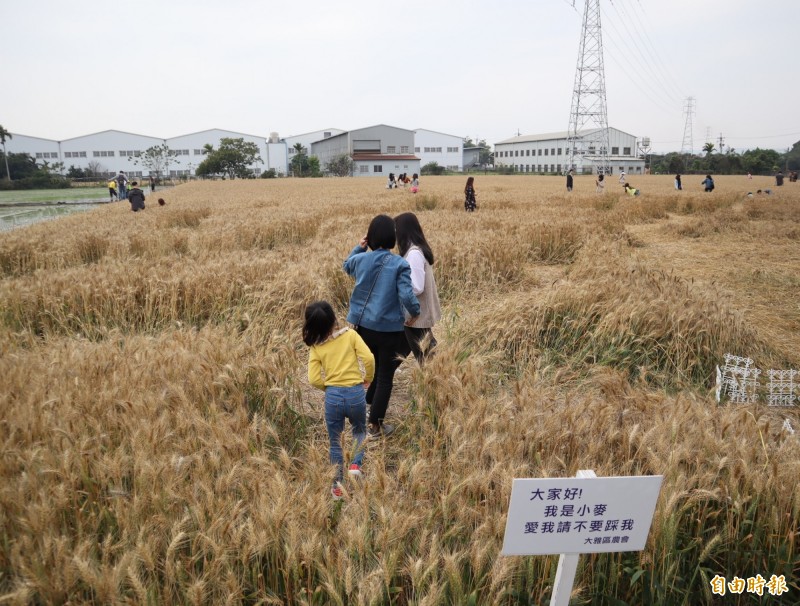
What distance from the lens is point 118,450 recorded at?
7.98 ft

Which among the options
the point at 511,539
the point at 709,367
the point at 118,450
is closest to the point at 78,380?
the point at 118,450

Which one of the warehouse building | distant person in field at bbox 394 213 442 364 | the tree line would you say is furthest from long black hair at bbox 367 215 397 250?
the warehouse building

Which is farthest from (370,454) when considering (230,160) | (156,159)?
(156,159)

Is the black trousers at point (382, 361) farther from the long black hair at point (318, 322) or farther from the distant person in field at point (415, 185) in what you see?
the distant person in field at point (415, 185)

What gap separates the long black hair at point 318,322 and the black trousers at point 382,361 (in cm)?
78

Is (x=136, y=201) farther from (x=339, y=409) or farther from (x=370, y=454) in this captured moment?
(x=370, y=454)

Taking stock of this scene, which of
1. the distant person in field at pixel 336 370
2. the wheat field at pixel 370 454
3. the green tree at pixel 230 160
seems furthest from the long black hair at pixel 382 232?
the green tree at pixel 230 160

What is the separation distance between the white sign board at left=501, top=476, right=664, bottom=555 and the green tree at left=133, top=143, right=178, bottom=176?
102545 mm

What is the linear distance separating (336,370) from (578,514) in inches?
80.9

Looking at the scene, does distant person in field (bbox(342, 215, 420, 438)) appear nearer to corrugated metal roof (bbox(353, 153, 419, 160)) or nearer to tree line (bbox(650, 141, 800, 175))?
tree line (bbox(650, 141, 800, 175))

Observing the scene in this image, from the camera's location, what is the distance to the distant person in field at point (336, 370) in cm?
349

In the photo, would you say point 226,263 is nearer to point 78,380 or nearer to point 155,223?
point 78,380

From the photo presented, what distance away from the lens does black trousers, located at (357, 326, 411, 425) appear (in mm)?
4242

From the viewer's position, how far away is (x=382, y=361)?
14.0 feet
